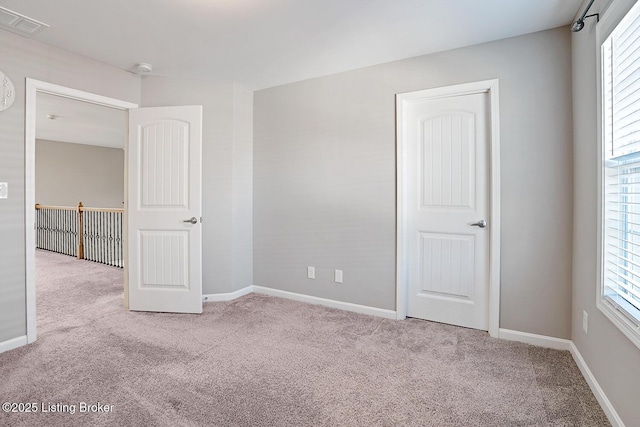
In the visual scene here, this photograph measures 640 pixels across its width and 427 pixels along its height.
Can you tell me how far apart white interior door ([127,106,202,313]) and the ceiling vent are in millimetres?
977

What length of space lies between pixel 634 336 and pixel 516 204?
4.32 ft

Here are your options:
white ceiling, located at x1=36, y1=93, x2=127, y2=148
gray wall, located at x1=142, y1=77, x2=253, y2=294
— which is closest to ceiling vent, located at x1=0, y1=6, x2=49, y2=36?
gray wall, located at x1=142, y1=77, x2=253, y2=294

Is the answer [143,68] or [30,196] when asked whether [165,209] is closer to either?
[30,196]

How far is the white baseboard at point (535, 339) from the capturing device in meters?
2.46

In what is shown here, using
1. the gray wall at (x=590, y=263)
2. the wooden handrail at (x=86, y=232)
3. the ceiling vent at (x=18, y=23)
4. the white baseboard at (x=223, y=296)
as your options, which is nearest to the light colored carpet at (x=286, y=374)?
the gray wall at (x=590, y=263)

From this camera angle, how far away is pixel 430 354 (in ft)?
7.93

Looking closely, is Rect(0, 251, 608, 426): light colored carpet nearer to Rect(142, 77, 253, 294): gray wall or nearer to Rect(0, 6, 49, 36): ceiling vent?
Rect(142, 77, 253, 294): gray wall

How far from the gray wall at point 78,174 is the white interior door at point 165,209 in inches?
225

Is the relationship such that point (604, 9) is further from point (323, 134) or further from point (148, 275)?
point (148, 275)

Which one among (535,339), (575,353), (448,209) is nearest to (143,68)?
(448,209)

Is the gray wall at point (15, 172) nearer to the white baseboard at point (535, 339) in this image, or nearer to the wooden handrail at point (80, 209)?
the wooden handrail at point (80, 209)

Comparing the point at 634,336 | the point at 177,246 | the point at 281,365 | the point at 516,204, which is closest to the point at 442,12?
the point at 516,204

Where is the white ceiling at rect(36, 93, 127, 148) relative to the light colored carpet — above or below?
above

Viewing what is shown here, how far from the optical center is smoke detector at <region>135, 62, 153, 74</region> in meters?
3.12
